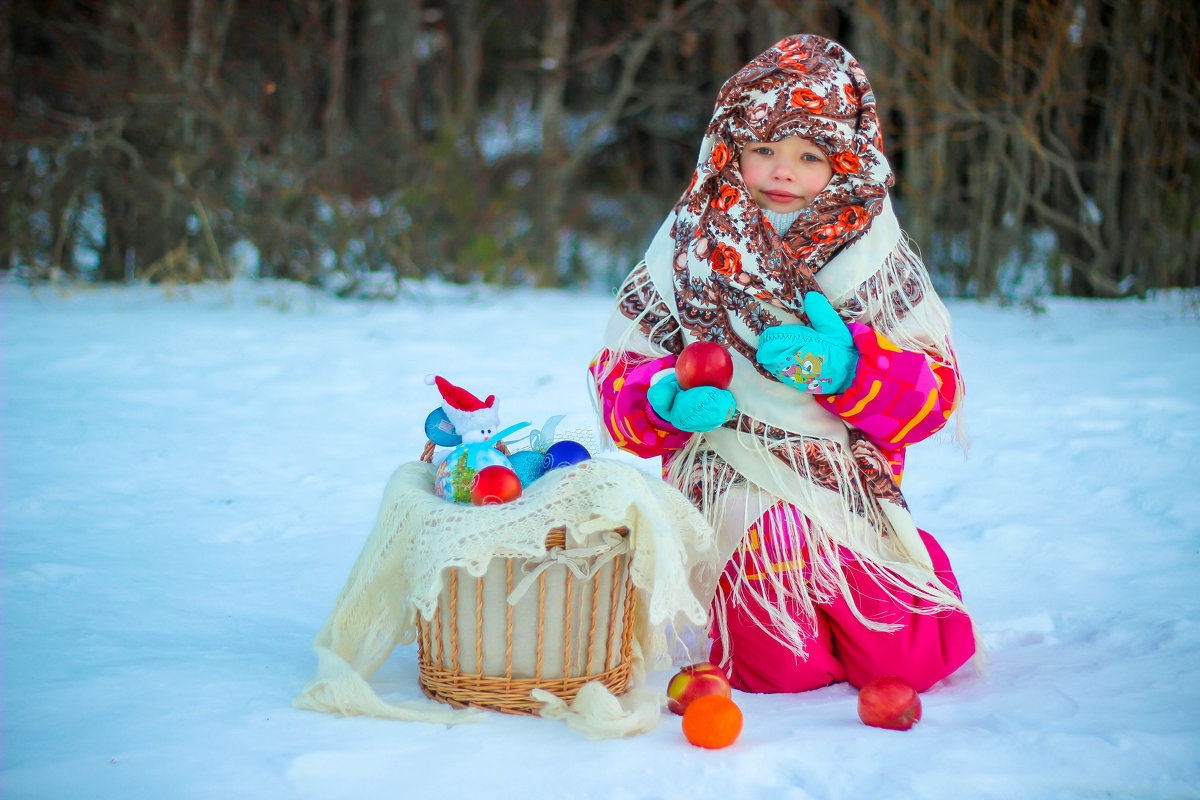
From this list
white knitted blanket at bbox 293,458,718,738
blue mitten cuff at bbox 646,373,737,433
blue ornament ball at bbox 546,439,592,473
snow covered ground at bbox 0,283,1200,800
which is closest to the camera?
snow covered ground at bbox 0,283,1200,800

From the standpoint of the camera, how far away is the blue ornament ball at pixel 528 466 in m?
1.76

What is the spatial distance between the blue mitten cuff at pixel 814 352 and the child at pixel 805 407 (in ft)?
0.04

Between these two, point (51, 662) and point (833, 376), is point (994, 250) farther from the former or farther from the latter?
point (51, 662)

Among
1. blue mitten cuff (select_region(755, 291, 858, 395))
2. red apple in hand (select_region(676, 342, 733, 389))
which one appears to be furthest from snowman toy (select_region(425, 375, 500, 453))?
blue mitten cuff (select_region(755, 291, 858, 395))

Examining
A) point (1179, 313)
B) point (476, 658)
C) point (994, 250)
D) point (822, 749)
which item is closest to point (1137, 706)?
point (822, 749)

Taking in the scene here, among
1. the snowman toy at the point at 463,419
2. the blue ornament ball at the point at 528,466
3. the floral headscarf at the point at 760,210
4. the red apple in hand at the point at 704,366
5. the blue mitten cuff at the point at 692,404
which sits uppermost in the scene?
the floral headscarf at the point at 760,210

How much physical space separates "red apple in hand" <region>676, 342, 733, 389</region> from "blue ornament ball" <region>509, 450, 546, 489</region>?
0.30 meters

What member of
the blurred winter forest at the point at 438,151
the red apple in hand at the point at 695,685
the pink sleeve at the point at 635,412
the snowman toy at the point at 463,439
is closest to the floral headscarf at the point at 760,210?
the pink sleeve at the point at 635,412

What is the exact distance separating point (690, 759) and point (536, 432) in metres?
0.69

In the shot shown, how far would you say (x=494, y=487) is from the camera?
1597 mm

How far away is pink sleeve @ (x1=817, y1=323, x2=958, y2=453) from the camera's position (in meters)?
1.71

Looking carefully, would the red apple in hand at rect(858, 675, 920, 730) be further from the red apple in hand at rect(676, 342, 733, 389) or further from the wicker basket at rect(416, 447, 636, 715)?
the red apple in hand at rect(676, 342, 733, 389)

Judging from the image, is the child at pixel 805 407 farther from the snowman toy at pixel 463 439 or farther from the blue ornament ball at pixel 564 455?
the snowman toy at pixel 463 439

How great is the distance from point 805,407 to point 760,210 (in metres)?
0.36
